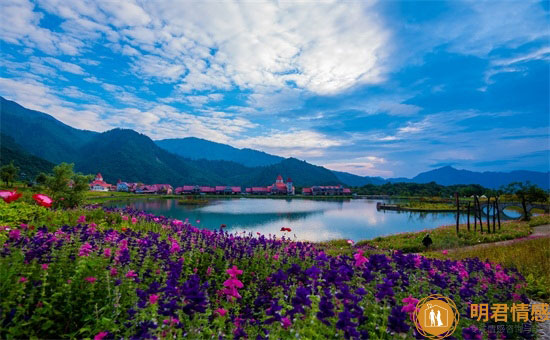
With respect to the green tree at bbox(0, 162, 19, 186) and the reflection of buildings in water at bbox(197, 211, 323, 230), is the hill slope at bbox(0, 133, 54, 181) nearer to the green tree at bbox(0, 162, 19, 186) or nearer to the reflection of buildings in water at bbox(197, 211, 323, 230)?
the green tree at bbox(0, 162, 19, 186)

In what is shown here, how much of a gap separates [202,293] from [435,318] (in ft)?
9.13

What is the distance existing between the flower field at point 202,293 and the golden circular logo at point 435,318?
0.15m

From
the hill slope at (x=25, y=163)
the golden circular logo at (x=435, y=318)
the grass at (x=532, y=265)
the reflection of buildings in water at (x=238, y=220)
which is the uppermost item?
the hill slope at (x=25, y=163)

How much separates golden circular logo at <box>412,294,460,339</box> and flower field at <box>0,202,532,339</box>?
15 cm

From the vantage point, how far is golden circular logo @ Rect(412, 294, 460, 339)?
306 centimetres

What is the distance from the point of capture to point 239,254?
6004 millimetres

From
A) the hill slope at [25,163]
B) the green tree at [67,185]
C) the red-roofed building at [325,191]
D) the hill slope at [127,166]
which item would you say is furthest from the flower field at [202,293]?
the hill slope at [127,166]

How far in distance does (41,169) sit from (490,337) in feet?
389

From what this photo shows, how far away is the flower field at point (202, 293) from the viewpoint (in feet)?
8.96

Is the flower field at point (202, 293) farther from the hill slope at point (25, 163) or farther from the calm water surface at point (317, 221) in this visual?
the hill slope at point (25, 163)

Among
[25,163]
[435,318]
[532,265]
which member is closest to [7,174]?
[25,163]

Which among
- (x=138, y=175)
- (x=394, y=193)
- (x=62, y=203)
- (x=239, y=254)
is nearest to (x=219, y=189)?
(x=138, y=175)

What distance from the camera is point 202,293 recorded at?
2631mm

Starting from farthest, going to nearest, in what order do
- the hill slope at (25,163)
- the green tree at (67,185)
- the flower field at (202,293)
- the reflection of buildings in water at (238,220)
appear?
1. the hill slope at (25,163)
2. the reflection of buildings in water at (238,220)
3. the green tree at (67,185)
4. the flower field at (202,293)
